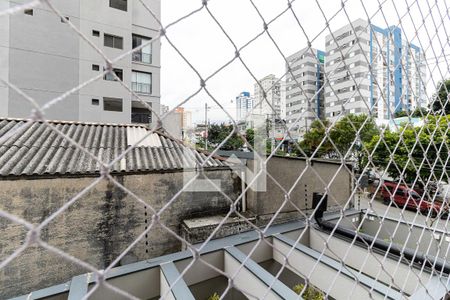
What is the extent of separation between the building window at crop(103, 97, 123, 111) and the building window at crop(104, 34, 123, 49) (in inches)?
66.1

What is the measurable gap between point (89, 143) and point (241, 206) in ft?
7.11

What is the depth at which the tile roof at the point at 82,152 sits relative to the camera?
2.32m

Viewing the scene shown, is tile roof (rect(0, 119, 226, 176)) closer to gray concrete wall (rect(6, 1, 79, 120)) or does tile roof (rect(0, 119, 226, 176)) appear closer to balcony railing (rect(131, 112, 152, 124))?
gray concrete wall (rect(6, 1, 79, 120))

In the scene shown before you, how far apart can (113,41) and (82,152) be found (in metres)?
5.89

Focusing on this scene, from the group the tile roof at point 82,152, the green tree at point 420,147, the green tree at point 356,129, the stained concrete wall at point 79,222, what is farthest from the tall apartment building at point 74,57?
the green tree at point 420,147

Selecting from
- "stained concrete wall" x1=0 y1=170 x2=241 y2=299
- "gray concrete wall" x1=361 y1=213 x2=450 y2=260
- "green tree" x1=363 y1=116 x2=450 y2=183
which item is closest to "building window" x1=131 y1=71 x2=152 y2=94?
"stained concrete wall" x1=0 y1=170 x2=241 y2=299

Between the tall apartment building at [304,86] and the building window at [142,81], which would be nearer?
the tall apartment building at [304,86]

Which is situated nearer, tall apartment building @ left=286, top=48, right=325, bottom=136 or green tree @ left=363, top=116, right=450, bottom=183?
tall apartment building @ left=286, top=48, right=325, bottom=136

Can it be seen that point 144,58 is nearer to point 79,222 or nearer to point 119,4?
point 119,4

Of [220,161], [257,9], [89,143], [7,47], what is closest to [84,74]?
[7,47]

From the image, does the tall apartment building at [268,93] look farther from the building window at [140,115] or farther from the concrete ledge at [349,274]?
the building window at [140,115]

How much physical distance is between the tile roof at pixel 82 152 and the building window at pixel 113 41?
4552mm

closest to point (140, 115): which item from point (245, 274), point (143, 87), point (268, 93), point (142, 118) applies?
point (142, 118)

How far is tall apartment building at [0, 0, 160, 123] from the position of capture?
5963 mm
